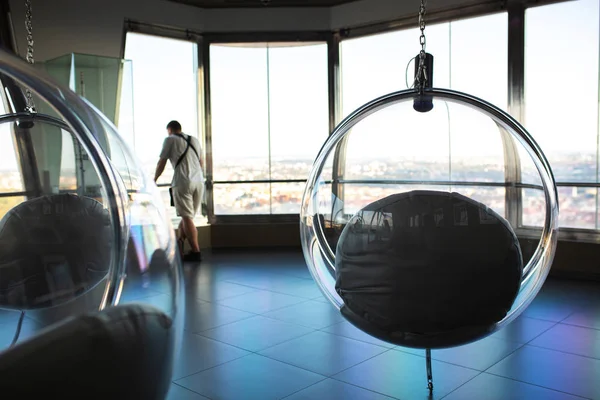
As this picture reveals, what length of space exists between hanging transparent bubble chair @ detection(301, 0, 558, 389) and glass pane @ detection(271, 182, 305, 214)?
3.69 metres

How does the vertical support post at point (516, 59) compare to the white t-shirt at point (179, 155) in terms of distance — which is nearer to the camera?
the vertical support post at point (516, 59)

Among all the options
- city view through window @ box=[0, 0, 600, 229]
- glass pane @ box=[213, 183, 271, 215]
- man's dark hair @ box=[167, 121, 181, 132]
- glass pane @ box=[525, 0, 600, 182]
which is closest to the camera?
city view through window @ box=[0, 0, 600, 229]

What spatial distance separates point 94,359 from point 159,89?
5.35 m

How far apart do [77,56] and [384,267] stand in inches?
143

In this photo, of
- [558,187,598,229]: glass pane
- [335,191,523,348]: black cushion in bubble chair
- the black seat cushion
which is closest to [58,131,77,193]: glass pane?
[335,191,523,348]: black cushion in bubble chair

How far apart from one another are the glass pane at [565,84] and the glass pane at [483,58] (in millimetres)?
208

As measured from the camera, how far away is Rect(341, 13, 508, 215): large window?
2.93 meters

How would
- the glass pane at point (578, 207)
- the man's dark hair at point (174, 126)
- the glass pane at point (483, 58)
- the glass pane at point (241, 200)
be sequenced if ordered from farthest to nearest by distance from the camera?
the glass pane at point (241, 200)
the man's dark hair at point (174, 126)
the glass pane at point (483, 58)
the glass pane at point (578, 207)

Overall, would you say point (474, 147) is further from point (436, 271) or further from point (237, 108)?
point (237, 108)

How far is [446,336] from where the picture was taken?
2195mm

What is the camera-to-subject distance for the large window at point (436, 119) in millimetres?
2934

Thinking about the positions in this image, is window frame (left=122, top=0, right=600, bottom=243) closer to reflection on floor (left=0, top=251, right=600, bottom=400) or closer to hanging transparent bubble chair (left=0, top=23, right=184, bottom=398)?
reflection on floor (left=0, top=251, right=600, bottom=400)

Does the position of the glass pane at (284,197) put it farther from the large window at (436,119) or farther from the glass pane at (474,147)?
the glass pane at (474,147)

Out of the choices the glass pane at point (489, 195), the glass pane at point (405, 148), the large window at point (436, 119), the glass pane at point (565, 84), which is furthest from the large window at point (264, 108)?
the glass pane at point (489, 195)
